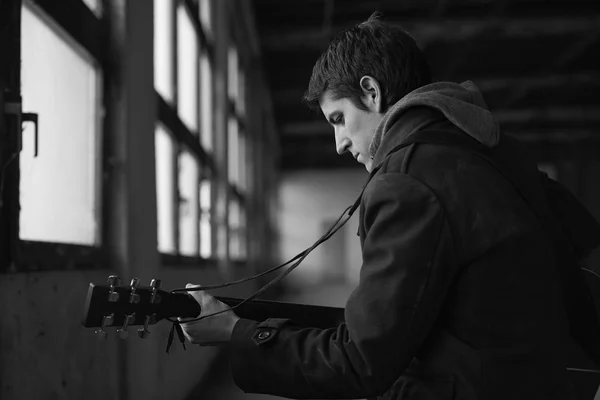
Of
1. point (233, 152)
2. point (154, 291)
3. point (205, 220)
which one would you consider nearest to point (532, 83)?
point (233, 152)

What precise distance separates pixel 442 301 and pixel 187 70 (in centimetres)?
366

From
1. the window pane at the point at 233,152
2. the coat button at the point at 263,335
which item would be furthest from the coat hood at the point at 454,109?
the window pane at the point at 233,152

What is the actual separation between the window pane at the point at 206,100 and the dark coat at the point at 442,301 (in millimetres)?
3928

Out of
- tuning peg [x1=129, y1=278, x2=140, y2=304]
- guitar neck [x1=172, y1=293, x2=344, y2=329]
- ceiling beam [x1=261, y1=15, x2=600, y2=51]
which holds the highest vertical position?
ceiling beam [x1=261, y1=15, x2=600, y2=51]

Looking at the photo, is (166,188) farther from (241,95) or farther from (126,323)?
(241,95)

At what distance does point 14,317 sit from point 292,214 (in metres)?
15.1

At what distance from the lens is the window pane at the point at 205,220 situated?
16.1ft

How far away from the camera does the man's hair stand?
4.48 feet

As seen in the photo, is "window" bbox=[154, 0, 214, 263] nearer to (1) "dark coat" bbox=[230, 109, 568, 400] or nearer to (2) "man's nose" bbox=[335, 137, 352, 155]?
(2) "man's nose" bbox=[335, 137, 352, 155]

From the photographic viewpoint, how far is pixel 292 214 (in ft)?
54.8

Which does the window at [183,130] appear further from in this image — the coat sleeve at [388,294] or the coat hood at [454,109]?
the coat sleeve at [388,294]

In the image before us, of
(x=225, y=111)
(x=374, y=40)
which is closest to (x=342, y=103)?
(x=374, y=40)

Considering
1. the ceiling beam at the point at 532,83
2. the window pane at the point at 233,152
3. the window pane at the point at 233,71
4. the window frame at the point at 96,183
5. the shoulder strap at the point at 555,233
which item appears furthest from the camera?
the ceiling beam at the point at 532,83

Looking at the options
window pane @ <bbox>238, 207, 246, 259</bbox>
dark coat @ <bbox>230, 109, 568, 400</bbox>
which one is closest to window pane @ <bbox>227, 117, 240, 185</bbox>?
window pane @ <bbox>238, 207, 246, 259</bbox>
